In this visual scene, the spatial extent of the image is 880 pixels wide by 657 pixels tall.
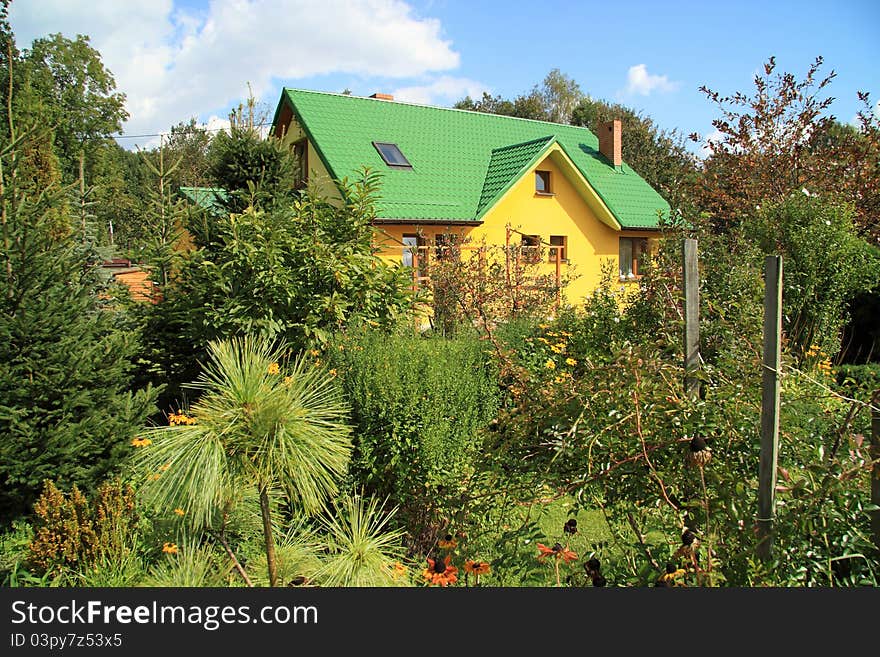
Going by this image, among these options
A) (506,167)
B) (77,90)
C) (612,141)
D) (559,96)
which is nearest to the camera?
(506,167)

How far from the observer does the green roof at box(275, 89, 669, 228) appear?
704 inches

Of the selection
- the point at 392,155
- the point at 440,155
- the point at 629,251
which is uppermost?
the point at 440,155

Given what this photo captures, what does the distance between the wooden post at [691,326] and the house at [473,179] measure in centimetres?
1349

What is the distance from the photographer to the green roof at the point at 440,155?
1789cm

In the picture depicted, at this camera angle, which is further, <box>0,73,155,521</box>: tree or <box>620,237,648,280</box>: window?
<box>620,237,648,280</box>: window

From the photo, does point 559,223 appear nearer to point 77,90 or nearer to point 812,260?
point 812,260

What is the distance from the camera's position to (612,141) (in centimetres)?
2358

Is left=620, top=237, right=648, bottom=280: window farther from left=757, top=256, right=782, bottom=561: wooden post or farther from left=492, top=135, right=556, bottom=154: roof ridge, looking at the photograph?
left=757, top=256, right=782, bottom=561: wooden post

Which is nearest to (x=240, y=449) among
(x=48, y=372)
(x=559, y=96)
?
(x=48, y=372)

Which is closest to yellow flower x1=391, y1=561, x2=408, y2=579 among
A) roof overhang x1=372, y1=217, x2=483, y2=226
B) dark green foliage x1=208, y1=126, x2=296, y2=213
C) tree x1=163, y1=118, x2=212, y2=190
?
dark green foliage x1=208, y1=126, x2=296, y2=213

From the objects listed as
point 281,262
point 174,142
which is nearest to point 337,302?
point 281,262

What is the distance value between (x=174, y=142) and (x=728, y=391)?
4578 centimetres

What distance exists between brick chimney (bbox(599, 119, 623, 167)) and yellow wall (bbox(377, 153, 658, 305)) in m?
3.58

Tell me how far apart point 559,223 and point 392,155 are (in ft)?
18.7
